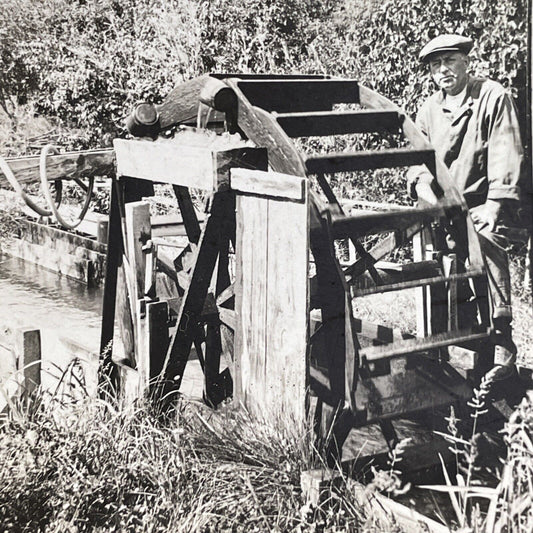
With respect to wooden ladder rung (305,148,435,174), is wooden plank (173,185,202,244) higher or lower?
lower

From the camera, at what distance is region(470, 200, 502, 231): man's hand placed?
5527 mm

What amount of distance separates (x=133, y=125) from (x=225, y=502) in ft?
9.00

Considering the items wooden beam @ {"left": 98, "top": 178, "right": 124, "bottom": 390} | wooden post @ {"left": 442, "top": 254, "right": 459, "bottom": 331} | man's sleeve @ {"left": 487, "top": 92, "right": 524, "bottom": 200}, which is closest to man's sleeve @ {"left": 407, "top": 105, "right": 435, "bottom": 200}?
man's sleeve @ {"left": 487, "top": 92, "right": 524, "bottom": 200}

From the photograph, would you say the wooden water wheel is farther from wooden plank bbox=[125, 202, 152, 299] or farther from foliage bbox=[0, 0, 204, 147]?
foliage bbox=[0, 0, 204, 147]

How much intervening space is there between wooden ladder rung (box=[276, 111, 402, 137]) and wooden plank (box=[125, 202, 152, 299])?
97cm

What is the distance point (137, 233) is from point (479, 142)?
2182 millimetres

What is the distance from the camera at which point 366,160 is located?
5262mm

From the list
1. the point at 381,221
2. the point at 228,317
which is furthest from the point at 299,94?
the point at 228,317

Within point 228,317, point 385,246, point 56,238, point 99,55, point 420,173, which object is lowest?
point 56,238

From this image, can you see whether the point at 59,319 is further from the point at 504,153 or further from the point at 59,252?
the point at 504,153

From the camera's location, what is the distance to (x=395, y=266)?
6.59 meters

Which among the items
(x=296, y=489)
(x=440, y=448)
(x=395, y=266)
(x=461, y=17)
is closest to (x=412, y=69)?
(x=461, y=17)

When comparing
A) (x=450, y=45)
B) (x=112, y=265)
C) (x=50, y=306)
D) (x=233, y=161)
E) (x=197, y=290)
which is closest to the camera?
(x=233, y=161)

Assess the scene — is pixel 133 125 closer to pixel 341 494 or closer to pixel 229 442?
pixel 229 442
